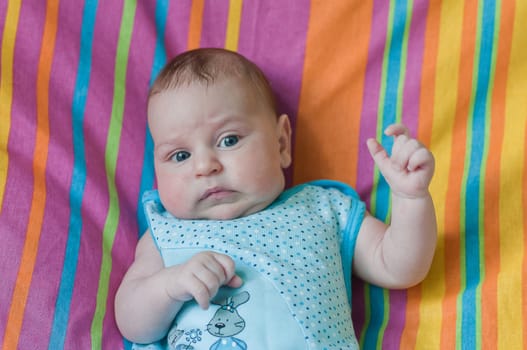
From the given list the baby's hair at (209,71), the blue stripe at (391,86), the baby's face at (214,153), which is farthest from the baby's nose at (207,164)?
the blue stripe at (391,86)

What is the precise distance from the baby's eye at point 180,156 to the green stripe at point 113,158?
21cm

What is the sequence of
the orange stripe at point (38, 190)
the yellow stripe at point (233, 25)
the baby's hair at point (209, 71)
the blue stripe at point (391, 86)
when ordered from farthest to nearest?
the yellow stripe at point (233, 25)
the blue stripe at point (391, 86)
the baby's hair at point (209, 71)
the orange stripe at point (38, 190)

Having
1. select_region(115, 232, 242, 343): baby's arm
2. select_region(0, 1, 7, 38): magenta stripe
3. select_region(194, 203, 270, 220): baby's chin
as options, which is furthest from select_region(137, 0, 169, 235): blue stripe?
select_region(0, 1, 7, 38): magenta stripe

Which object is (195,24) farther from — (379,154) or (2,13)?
(379,154)

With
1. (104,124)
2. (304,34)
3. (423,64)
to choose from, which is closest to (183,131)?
(104,124)

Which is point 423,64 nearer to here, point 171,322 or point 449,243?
point 449,243

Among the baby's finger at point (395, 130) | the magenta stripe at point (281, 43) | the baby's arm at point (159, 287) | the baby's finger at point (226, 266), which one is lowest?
the baby's arm at point (159, 287)

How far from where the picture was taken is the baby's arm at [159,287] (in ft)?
4.03

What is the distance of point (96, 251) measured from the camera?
1.48m


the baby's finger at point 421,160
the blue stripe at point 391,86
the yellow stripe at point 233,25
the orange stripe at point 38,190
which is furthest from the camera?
the yellow stripe at point 233,25

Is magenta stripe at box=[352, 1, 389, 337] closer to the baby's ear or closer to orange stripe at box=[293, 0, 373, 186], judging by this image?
orange stripe at box=[293, 0, 373, 186]

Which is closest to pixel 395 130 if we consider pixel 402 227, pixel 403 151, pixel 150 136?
pixel 403 151

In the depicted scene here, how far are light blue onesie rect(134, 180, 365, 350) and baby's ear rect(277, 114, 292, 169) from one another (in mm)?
86

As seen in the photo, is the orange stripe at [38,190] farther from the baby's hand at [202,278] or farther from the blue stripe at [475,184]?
the blue stripe at [475,184]
